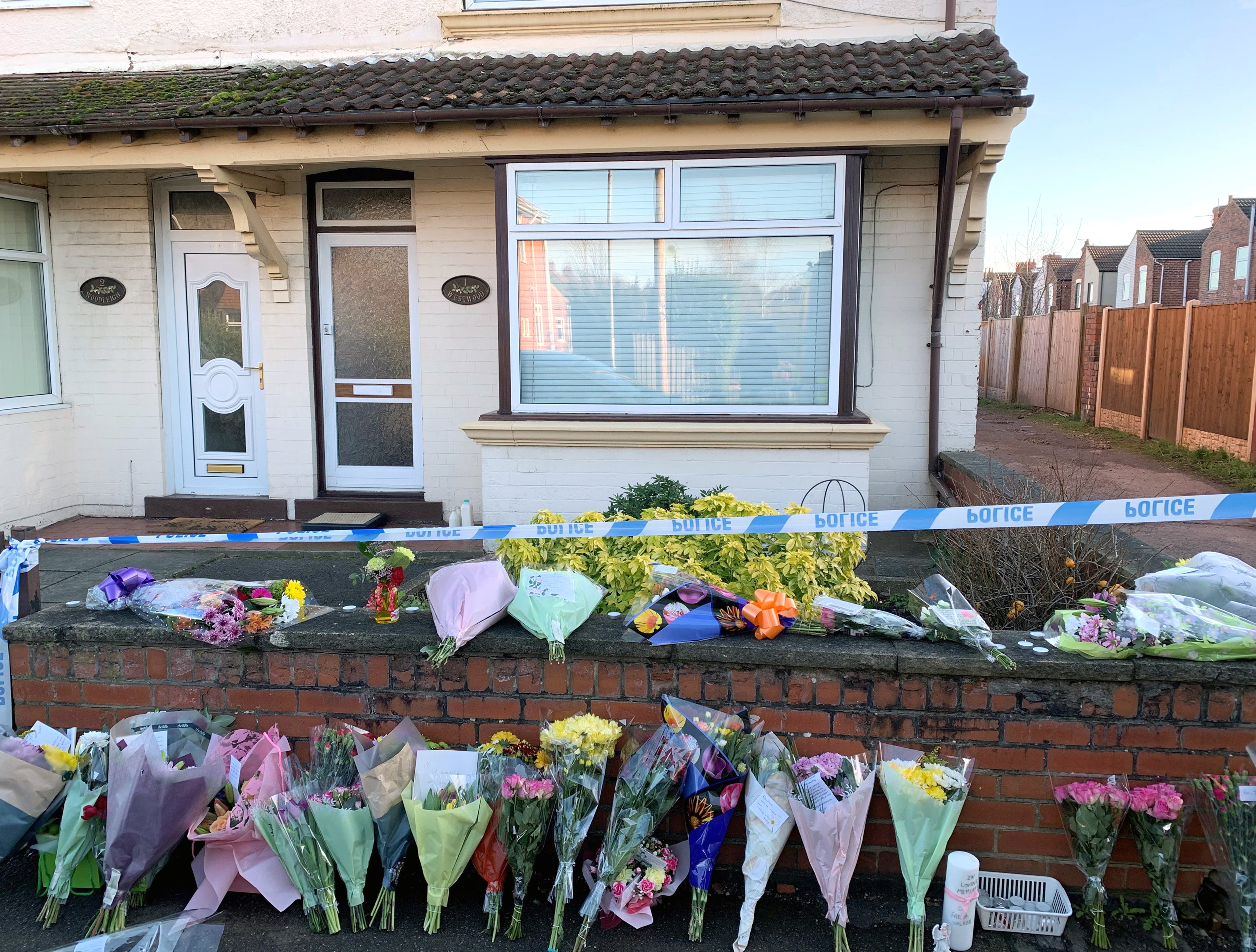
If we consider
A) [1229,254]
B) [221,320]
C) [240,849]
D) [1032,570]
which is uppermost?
[1229,254]

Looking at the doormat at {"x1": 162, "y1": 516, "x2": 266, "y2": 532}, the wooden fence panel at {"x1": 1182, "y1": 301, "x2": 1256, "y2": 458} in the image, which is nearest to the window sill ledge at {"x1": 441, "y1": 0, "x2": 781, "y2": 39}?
the doormat at {"x1": 162, "y1": 516, "x2": 266, "y2": 532}

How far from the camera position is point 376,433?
329 inches

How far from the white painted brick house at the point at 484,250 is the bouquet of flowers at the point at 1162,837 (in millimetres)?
4042

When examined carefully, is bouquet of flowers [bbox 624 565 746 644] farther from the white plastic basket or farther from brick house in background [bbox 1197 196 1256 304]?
brick house in background [bbox 1197 196 1256 304]

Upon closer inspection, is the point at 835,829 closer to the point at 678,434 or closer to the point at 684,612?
the point at 684,612

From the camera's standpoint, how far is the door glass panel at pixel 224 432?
332 inches

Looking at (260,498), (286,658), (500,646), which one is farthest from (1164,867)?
(260,498)

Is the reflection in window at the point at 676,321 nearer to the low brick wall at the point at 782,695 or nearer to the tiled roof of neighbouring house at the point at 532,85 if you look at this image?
the tiled roof of neighbouring house at the point at 532,85

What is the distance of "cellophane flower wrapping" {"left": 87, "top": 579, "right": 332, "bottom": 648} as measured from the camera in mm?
3270

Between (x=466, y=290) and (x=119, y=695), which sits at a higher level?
(x=466, y=290)

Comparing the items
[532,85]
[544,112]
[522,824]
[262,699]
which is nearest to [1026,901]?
[522,824]

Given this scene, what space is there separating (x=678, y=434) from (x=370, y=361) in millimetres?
3057

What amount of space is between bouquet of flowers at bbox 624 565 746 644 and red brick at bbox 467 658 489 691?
50 centimetres

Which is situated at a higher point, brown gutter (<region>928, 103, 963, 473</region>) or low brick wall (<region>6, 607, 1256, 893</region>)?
brown gutter (<region>928, 103, 963, 473</region>)
